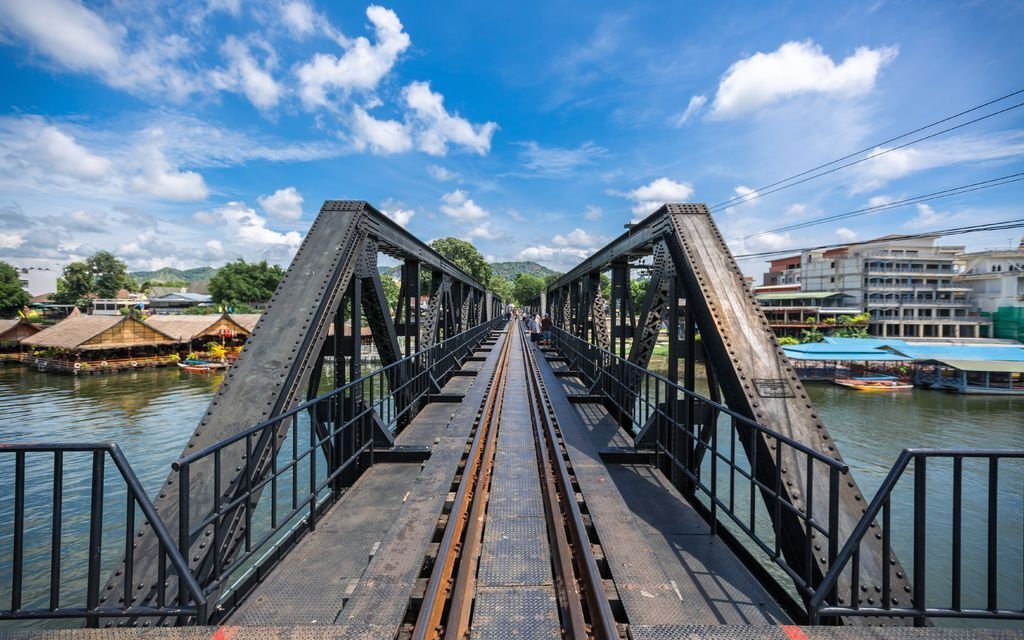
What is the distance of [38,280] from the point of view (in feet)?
404

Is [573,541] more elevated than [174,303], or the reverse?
[174,303]

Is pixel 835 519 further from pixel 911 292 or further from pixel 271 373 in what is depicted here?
pixel 911 292

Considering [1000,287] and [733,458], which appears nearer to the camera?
[733,458]

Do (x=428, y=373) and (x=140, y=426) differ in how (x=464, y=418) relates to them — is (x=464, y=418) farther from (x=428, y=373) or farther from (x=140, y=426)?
(x=140, y=426)

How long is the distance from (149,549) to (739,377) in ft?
16.8

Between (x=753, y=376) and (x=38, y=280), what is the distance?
179494 millimetres

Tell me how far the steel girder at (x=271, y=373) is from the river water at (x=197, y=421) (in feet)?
35.4

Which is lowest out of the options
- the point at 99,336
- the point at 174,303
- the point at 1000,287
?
the point at 99,336

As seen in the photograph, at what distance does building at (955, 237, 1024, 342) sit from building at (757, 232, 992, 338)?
35.4 inches

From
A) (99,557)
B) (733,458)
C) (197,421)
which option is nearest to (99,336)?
(197,421)

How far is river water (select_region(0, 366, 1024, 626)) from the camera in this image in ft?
44.5

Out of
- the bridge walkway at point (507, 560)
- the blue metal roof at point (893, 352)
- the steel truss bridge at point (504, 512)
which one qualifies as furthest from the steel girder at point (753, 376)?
the blue metal roof at point (893, 352)

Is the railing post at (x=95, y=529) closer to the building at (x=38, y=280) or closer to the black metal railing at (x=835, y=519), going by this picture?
the black metal railing at (x=835, y=519)

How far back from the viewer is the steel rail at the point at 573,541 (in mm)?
2963
